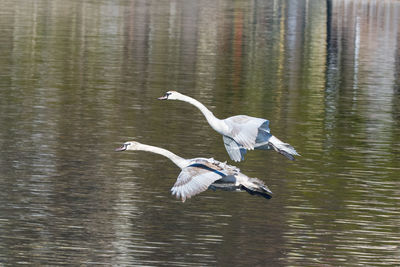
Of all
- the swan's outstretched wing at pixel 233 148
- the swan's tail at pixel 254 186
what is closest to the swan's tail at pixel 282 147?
the swan's outstretched wing at pixel 233 148

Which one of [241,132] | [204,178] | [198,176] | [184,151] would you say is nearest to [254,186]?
[241,132]

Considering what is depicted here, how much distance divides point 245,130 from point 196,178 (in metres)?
2.87

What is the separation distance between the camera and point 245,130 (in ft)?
80.8

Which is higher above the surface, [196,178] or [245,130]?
[245,130]

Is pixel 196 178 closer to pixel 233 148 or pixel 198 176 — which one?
pixel 198 176

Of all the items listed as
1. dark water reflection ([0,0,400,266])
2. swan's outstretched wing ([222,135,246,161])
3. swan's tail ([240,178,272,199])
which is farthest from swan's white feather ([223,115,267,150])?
dark water reflection ([0,0,400,266])

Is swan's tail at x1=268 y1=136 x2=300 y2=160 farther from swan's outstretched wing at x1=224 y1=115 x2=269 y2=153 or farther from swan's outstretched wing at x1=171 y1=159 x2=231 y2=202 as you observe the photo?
swan's outstretched wing at x1=171 y1=159 x2=231 y2=202

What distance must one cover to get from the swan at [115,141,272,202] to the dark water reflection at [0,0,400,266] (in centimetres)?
166

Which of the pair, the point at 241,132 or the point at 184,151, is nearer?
the point at 241,132

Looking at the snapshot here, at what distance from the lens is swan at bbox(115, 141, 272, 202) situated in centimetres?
2195

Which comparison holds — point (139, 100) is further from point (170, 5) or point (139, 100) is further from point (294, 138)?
point (170, 5)

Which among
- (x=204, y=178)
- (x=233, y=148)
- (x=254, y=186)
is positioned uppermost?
(x=233, y=148)

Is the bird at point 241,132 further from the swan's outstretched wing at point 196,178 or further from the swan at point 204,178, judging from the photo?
the swan's outstretched wing at point 196,178

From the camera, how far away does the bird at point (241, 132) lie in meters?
24.6
